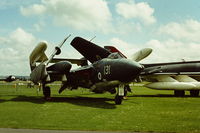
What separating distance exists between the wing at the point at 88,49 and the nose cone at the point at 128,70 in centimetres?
417

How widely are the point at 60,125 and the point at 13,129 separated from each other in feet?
5.12

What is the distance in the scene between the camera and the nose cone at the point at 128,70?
47.6 feet

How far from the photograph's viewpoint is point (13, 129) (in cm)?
809

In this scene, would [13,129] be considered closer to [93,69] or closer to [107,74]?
[107,74]

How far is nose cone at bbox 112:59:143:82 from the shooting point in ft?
47.6

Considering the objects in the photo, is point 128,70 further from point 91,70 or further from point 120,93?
point 91,70

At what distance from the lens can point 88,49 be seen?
19.9 metres

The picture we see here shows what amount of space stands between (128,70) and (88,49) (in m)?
6.03

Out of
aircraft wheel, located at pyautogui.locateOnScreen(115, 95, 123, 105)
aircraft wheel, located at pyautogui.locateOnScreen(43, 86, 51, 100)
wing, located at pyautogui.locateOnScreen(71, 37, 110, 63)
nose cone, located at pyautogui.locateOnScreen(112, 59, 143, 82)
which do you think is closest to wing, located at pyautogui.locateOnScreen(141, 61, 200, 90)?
wing, located at pyautogui.locateOnScreen(71, 37, 110, 63)

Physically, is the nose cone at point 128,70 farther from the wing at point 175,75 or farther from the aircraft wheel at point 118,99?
the wing at point 175,75

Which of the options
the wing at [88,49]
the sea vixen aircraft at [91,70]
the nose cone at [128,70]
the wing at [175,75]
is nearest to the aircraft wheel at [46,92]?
the sea vixen aircraft at [91,70]

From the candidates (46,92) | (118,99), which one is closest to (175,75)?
(118,99)

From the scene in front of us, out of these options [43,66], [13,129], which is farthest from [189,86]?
[13,129]

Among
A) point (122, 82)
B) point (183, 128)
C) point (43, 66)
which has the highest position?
point (43, 66)
